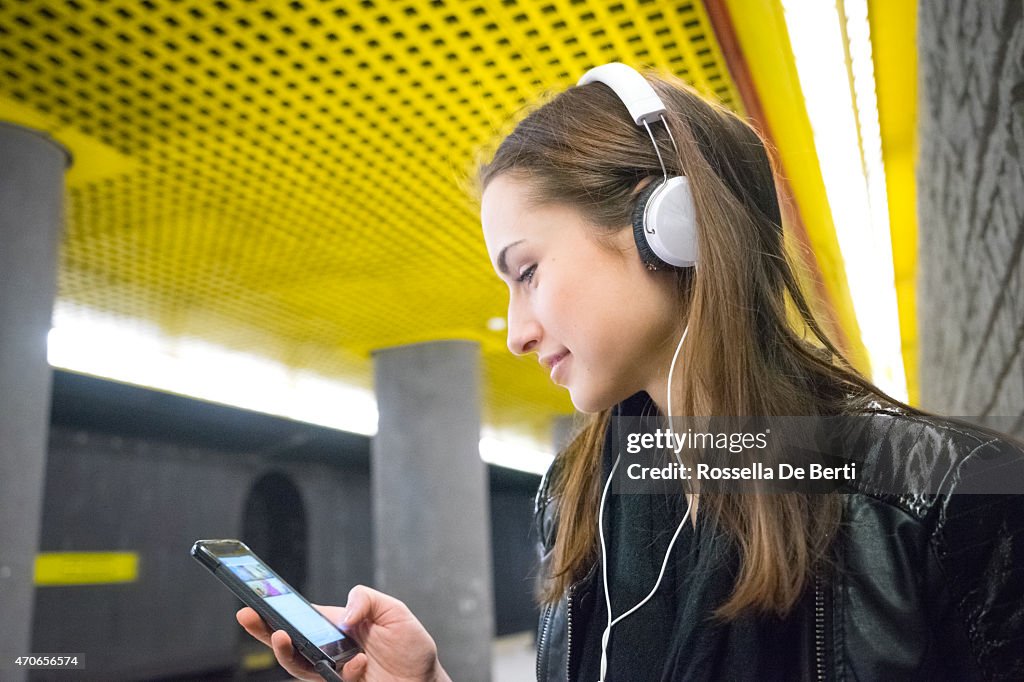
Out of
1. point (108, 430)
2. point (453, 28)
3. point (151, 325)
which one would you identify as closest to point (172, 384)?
point (108, 430)

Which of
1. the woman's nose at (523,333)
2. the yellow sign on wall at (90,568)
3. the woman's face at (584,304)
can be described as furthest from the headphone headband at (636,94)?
the yellow sign on wall at (90,568)

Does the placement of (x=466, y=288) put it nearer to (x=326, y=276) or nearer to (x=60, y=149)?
(x=326, y=276)

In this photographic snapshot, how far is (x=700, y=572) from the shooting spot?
859 millimetres

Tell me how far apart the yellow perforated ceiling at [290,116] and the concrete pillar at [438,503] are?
1262mm

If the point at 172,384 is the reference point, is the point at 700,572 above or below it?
below

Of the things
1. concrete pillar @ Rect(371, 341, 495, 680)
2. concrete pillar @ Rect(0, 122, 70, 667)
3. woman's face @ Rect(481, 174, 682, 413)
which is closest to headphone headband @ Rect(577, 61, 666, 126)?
woman's face @ Rect(481, 174, 682, 413)

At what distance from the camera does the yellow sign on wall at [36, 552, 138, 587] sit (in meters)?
7.63

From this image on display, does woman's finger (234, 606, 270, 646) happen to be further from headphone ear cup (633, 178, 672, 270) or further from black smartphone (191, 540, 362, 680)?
headphone ear cup (633, 178, 672, 270)

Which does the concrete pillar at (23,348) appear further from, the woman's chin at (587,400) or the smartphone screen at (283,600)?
the woman's chin at (587,400)

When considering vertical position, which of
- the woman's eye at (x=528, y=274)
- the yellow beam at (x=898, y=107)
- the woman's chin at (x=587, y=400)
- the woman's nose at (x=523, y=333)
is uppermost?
the yellow beam at (x=898, y=107)

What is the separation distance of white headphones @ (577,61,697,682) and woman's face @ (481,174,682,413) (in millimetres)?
30

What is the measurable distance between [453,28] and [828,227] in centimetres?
229

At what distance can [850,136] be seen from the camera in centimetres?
335

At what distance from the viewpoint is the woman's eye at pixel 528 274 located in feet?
3.29
